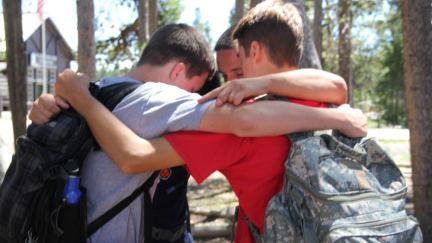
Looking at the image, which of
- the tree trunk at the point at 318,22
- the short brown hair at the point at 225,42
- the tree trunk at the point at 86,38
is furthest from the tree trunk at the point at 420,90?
the tree trunk at the point at 318,22

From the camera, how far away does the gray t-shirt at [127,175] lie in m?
1.86

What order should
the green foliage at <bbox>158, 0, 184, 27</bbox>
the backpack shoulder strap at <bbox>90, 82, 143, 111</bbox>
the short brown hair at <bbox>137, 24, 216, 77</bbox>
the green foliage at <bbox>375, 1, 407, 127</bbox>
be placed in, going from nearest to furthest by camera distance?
the backpack shoulder strap at <bbox>90, 82, 143, 111</bbox> < the short brown hair at <bbox>137, 24, 216, 77</bbox> < the green foliage at <bbox>158, 0, 184, 27</bbox> < the green foliage at <bbox>375, 1, 407, 127</bbox>

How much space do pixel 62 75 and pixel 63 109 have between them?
149mm

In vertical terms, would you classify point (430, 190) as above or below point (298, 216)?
below

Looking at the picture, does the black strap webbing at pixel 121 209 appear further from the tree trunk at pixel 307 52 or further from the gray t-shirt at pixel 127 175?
the tree trunk at pixel 307 52

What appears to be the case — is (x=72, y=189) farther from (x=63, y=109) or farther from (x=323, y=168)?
(x=323, y=168)

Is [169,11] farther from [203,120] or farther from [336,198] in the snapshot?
[336,198]

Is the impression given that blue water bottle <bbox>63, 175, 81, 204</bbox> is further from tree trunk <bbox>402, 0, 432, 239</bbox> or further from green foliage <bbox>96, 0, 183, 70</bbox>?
green foliage <bbox>96, 0, 183, 70</bbox>

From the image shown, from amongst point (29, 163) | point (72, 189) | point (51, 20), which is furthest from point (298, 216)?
point (51, 20)

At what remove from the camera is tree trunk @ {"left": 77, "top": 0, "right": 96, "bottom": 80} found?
5.34 m

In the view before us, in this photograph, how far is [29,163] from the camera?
182 cm

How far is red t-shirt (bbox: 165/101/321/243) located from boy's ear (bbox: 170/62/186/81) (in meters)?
0.35

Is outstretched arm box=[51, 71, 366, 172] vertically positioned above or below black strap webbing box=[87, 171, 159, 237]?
above

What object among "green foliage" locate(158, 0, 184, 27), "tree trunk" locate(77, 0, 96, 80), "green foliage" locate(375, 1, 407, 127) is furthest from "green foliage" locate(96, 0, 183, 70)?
"green foliage" locate(375, 1, 407, 127)
